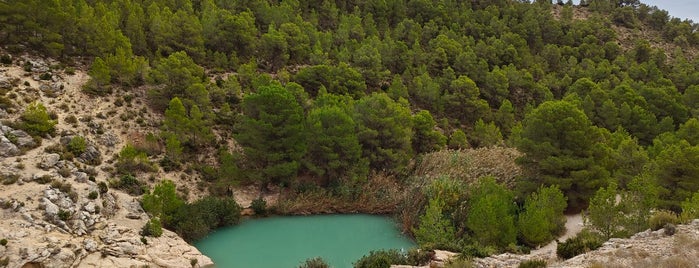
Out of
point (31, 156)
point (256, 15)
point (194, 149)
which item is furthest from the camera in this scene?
point (256, 15)

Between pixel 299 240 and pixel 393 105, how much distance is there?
15.8 m

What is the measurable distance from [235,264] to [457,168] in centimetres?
1685

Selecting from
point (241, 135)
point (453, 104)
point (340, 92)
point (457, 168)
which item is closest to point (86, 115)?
point (241, 135)

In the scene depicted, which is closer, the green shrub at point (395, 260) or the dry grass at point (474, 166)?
the green shrub at point (395, 260)

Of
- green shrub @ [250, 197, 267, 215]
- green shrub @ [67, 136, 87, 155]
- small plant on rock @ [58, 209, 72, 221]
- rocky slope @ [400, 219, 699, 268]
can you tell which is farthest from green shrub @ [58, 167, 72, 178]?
rocky slope @ [400, 219, 699, 268]

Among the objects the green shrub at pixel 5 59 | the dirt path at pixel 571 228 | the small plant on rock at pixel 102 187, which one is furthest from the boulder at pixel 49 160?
the dirt path at pixel 571 228

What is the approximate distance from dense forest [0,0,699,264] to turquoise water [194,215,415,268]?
6.87 feet

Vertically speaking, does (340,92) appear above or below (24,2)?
below

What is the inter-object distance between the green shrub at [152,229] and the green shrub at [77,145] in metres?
7.99

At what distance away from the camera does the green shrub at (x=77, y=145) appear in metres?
29.8

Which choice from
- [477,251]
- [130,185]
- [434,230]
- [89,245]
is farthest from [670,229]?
[130,185]

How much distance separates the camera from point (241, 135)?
35.5 metres

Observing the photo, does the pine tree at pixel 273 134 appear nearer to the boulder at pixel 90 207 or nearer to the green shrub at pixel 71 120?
the green shrub at pixel 71 120

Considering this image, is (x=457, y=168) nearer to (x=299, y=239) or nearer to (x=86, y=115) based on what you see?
(x=299, y=239)
